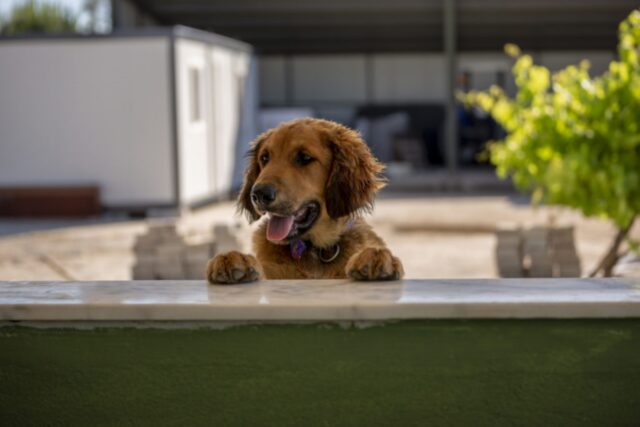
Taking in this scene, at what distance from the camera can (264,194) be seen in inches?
164

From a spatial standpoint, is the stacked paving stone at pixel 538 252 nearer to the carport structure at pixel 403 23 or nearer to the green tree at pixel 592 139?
the green tree at pixel 592 139

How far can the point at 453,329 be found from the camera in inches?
110

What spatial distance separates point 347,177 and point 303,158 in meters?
0.20

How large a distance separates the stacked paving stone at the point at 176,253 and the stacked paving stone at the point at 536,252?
202 centimetres

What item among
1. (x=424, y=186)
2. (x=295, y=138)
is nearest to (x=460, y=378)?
(x=295, y=138)

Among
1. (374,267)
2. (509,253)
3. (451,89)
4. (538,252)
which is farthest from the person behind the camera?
(451,89)

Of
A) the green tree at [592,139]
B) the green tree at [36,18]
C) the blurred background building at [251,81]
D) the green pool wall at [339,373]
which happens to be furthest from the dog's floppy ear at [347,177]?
the green tree at [36,18]

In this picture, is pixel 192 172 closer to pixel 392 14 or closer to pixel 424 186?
pixel 424 186

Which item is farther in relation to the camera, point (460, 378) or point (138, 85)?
point (138, 85)

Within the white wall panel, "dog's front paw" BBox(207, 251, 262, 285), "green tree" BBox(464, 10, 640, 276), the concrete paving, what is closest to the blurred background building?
the white wall panel

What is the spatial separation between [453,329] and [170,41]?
1278cm

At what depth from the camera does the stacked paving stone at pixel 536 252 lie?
8.04 metres

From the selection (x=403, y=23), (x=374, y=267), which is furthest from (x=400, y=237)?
(x=403, y=23)

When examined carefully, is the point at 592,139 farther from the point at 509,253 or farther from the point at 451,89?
the point at 451,89
